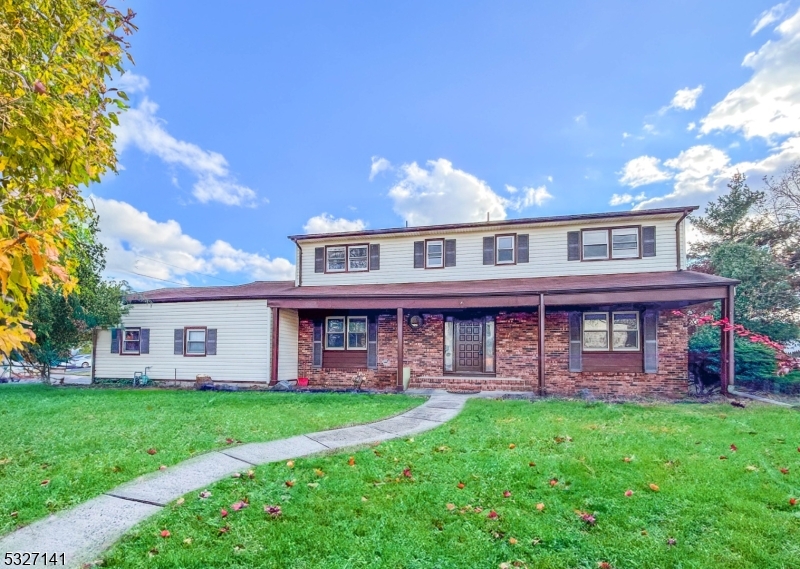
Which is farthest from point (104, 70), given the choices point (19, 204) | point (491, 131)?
point (491, 131)

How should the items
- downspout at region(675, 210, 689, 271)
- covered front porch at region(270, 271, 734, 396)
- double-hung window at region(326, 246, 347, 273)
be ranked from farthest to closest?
double-hung window at region(326, 246, 347, 273) → downspout at region(675, 210, 689, 271) → covered front porch at region(270, 271, 734, 396)

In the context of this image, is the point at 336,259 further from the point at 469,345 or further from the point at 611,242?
the point at 611,242

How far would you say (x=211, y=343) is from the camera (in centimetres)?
1444

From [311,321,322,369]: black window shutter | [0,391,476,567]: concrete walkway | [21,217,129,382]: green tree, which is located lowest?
[0,391,476,567]: concrete walkway

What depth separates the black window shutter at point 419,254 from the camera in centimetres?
1457

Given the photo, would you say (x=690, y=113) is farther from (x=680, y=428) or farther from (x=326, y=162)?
(x=326, y=162)

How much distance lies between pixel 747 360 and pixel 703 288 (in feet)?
13.3

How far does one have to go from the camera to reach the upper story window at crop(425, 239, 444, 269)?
14.5 metres

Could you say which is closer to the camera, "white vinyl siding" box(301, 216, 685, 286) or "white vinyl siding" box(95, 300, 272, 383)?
"white vinyl siding" box(301, 216, 685, 286)

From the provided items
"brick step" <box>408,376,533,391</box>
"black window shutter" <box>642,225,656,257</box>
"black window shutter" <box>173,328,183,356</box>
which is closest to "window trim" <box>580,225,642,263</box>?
"black window shutter" <box>642,225,656,257</box>

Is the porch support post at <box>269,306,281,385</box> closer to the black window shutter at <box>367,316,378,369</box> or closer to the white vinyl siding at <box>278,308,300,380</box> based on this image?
the white vinyl siding at <box>278,308,300,380</box>

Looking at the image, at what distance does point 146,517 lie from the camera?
11.5 feet

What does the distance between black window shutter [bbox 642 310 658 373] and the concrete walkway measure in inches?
331

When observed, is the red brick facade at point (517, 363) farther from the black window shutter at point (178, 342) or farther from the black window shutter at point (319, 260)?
the black window shutter at point (178, 342)
